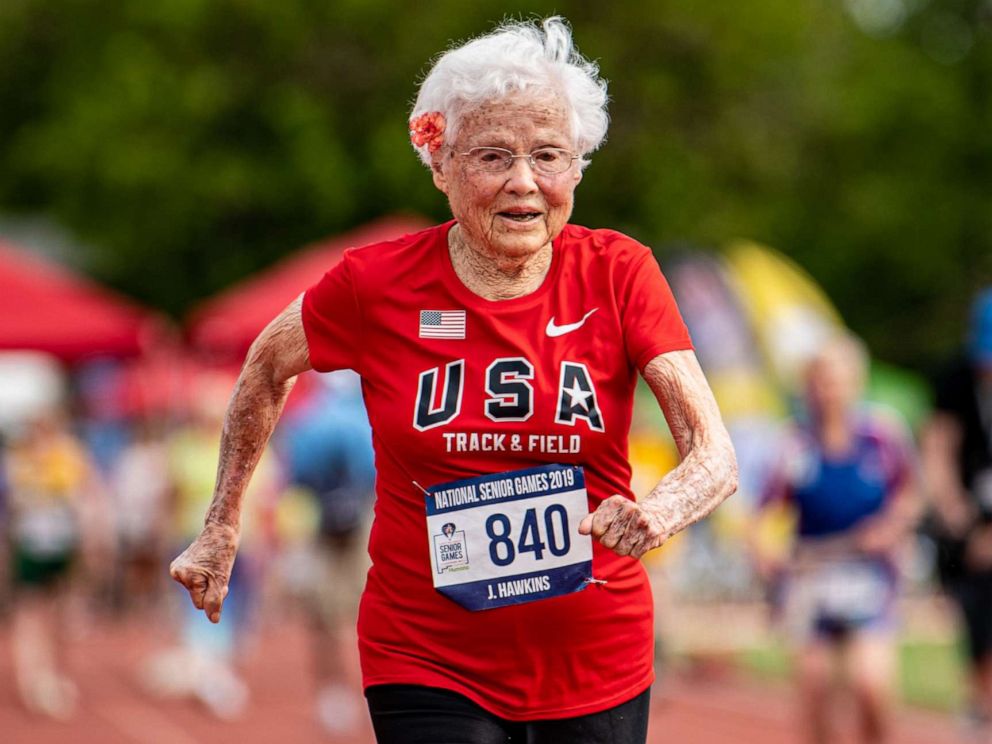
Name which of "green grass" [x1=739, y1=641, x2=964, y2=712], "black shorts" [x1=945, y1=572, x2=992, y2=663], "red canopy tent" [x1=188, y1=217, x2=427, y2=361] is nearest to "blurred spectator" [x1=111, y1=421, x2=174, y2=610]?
"red canopy tent" [x1=188, y1=217, x2=427, y2=361]

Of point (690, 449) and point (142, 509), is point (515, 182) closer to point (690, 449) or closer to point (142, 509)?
point (690, 449)

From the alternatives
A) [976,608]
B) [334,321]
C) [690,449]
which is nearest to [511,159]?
[334,321]

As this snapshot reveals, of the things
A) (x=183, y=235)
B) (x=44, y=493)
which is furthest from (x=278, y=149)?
(x=44, y=493)

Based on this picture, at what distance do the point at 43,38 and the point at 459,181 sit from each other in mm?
32135

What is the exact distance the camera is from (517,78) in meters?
3.65

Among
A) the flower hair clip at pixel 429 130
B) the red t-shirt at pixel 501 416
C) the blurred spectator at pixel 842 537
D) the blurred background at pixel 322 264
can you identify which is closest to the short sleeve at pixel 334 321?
the red t-shirt at pixel 501 416

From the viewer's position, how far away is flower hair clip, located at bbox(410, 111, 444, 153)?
3768 mm

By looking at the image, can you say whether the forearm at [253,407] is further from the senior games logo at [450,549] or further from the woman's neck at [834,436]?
the woman's neck at [834,436]

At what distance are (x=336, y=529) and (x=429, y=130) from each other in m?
7.26

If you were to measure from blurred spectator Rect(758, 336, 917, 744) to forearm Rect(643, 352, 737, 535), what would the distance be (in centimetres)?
449

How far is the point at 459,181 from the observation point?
3732 millimetres

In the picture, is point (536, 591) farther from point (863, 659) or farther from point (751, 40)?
point (751, 40)

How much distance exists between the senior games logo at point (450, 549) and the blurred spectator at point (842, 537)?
4469mm

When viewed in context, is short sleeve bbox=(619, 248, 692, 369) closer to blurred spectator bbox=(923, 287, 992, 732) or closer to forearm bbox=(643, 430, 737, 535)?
forearm bbox=(643, 430, 737, 535)
